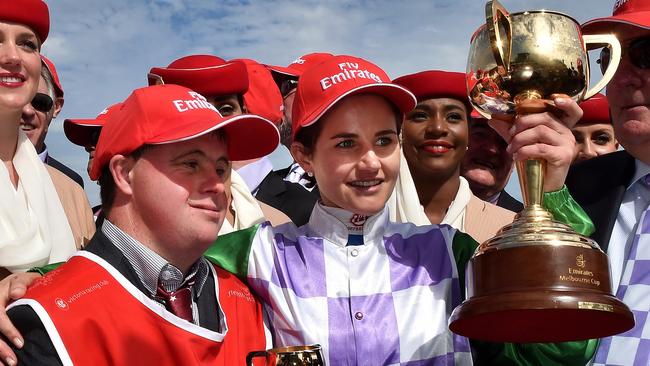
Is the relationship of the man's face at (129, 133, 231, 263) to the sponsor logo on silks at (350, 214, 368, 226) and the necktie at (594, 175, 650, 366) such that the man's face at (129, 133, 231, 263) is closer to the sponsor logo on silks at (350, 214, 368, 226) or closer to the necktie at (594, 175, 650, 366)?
the sponsor logo on silks at (350, 214, 368, 226)

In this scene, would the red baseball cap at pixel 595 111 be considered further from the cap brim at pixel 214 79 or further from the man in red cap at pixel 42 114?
the man in red cap at pixel 42 114

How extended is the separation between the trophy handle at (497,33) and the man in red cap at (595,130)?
149 inches

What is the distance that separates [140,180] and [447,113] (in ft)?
9.19

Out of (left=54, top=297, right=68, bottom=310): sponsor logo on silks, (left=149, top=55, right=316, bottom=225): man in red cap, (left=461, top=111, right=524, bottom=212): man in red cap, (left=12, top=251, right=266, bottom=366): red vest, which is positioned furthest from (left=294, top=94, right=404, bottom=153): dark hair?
(left=461, top=111, right=524, bottom=212): man in red cap

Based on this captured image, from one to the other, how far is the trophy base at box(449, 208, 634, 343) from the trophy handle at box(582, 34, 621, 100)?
50 cm

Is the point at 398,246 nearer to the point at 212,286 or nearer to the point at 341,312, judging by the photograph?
the point at 341,312

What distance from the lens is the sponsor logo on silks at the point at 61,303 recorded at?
2969 millimetres

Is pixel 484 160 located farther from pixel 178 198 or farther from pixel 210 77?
pixel 178 198

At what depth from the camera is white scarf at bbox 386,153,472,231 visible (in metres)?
5.13

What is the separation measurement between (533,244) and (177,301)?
1354 millimetres

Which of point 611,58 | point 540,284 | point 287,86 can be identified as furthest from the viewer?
point 287,86

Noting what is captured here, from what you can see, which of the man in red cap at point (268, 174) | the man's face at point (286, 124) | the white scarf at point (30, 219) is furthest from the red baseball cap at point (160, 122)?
the man's face at point (286, 124)

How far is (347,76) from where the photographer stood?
3.62 metres

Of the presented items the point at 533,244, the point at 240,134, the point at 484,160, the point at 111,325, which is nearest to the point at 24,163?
the point at 240,134
